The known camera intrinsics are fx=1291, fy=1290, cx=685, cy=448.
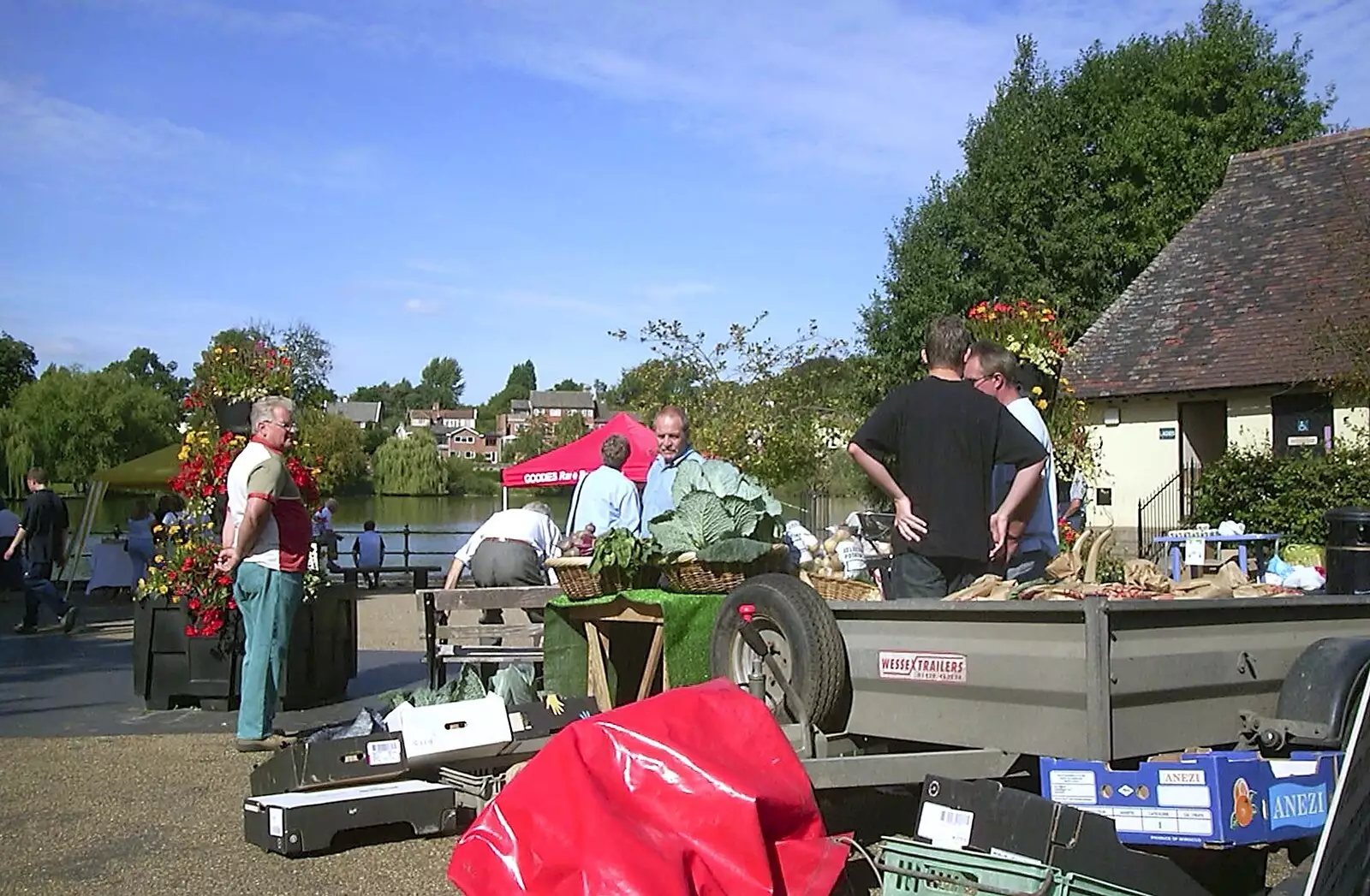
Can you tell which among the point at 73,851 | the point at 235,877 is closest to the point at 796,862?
the point at 235,877

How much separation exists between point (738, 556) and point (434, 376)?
16876 cm

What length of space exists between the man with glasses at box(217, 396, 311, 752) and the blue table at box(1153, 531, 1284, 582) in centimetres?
877

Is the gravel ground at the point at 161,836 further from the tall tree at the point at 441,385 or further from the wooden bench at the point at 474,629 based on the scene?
the tall tree at the point at 441,385

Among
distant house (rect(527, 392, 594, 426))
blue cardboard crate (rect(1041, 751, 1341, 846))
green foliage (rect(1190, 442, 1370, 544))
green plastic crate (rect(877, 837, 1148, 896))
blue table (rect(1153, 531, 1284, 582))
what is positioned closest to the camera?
green plastic crate (rect(877, 837, 1148, 896))

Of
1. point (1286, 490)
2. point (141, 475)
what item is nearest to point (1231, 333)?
point (1286, 490)

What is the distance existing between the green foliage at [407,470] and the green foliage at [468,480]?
38.4 inches

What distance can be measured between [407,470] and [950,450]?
49.1 meters

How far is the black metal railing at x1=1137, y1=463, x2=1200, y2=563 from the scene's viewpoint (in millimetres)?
26234

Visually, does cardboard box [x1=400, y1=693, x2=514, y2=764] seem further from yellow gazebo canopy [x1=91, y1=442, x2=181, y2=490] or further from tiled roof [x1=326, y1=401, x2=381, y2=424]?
tiled roof [x1=326, y1=401, x2=381, y2=424]

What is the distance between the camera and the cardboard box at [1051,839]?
3.30m

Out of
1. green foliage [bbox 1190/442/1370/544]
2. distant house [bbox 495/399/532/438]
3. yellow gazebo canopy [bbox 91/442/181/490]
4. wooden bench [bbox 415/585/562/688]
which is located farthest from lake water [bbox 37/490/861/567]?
distant house [bbox 495/399/532/438]

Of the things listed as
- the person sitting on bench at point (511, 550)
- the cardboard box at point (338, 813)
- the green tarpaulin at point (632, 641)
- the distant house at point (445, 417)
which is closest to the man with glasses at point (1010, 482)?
the green tarpaulin at point (632, 641)

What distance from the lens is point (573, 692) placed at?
7.57 meters

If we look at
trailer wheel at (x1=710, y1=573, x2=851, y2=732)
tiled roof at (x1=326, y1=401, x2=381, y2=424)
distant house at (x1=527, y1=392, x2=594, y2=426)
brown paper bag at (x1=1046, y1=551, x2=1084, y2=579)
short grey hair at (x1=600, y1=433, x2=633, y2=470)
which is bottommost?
trailer wheel at (x1=710, y1=573, x2=851, y2=732)
